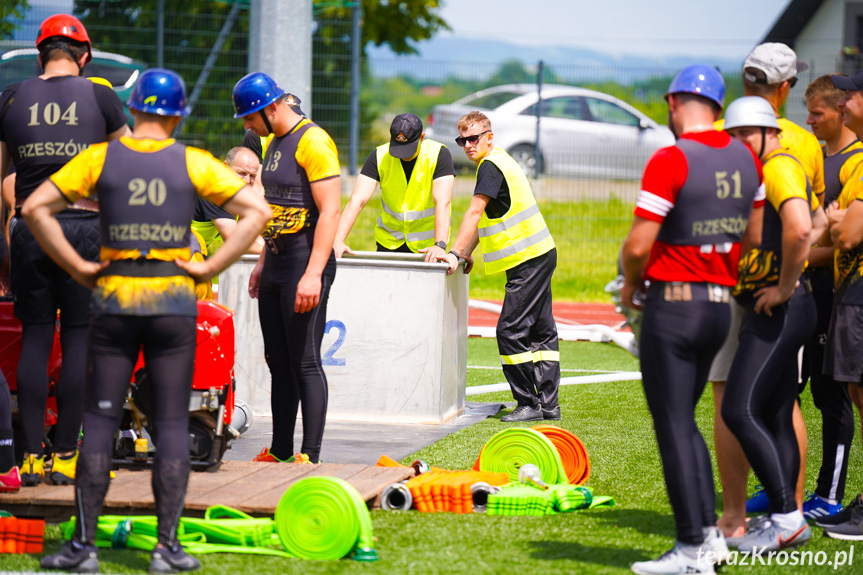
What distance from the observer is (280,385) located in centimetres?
558

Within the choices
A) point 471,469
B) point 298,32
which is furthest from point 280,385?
point 298,32

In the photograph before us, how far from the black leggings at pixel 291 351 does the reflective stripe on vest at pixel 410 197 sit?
7.06 feet

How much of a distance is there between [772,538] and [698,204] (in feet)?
4.62

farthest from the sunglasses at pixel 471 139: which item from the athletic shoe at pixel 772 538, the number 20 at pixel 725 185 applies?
the athletic shoe at pixel 772 538

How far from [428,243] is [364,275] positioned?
2.46 ft

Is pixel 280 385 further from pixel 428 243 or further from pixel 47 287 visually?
pixel 428 243

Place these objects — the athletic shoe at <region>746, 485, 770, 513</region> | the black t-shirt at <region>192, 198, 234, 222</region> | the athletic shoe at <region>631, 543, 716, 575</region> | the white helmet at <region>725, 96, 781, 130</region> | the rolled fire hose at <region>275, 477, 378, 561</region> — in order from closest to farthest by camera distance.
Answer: the athletic shoe at <region>631, 543, 716, 575</region> < the rolled fire hose at <region>275, 477, 378, 561</region> < the white helmet at <region>725, 96, 781, 130</region> < the athletic shoe at <region>746, 485, 770, 513</region> < the black t-shirt at <region>192, 198, 234, 222</region>

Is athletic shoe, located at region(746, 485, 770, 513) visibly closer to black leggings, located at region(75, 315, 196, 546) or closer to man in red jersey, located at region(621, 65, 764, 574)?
man in red jersey, located at region(621, 65, 764, 574)

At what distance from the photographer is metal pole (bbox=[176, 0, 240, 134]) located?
14.6 metres

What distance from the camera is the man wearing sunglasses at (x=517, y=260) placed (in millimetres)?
7461

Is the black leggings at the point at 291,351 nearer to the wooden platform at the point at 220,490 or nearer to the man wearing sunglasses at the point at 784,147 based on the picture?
the wooden platform at the point at 220,490

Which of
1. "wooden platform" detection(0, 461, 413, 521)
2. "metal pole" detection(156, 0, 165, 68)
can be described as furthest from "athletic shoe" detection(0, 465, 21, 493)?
"metal pole" detection(156, 0, 165, 68)

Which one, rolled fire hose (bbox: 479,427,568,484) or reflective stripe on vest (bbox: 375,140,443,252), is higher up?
reflective stripe on vest (bbox: 375,140,443,252)

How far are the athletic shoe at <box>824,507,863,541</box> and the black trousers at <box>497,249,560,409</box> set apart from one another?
9.59 ft
